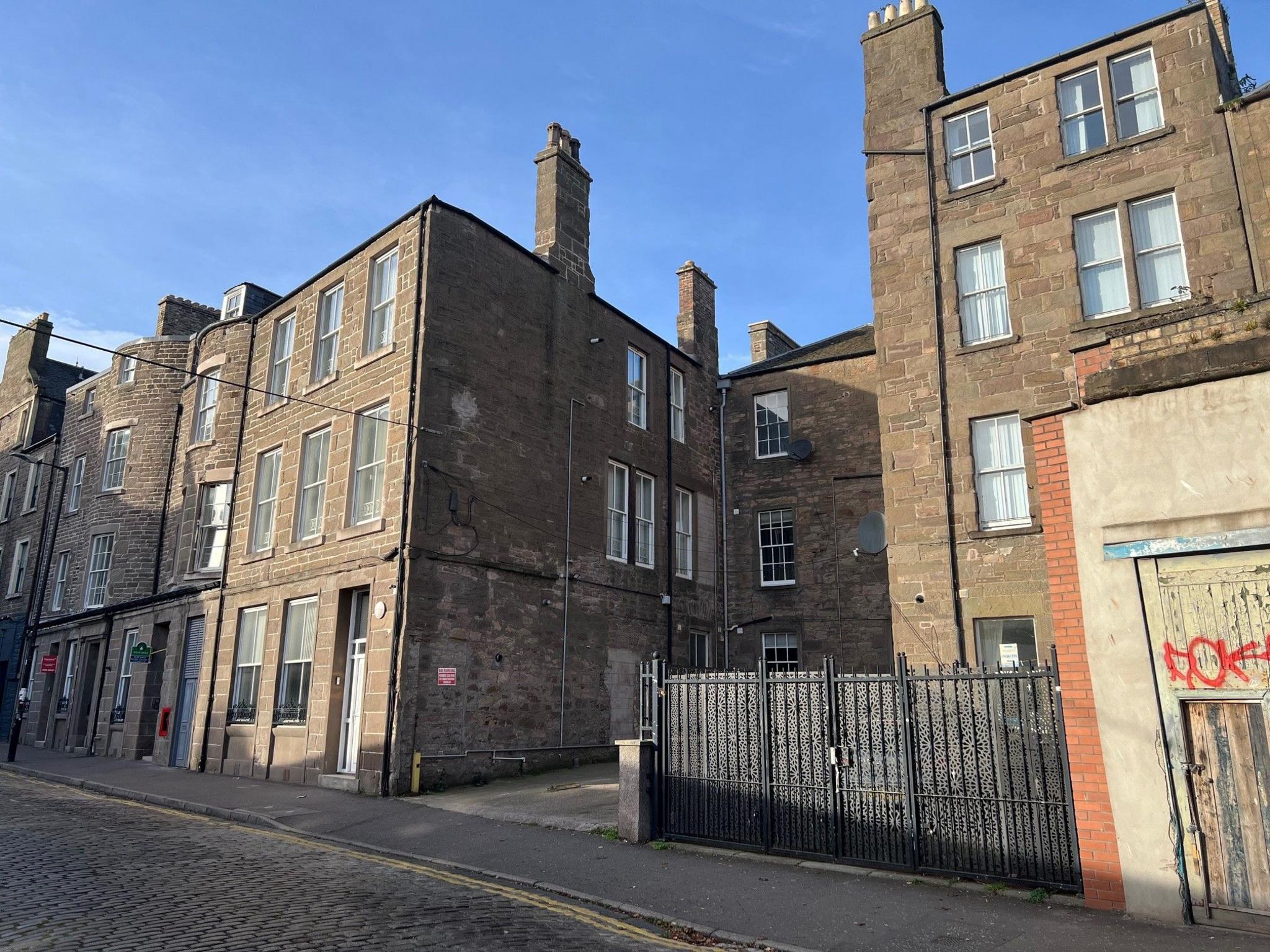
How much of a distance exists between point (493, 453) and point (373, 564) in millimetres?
3271

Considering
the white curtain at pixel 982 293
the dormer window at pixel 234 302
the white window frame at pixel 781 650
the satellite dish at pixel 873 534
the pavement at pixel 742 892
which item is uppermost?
the dormer window at pixel 234 302

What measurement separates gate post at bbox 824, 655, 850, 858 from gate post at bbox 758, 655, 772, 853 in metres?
0.75

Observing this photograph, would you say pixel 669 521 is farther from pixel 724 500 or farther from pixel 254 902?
pixel 254 902

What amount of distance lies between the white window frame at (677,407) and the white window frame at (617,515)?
2.44 m

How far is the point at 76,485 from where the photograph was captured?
97.0ft

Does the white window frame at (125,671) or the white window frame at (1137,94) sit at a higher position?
the white window frame at (1137,94)

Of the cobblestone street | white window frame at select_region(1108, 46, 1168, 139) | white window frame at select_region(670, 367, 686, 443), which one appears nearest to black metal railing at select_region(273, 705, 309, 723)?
the cobblestone street

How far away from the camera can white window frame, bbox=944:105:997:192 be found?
632 inches

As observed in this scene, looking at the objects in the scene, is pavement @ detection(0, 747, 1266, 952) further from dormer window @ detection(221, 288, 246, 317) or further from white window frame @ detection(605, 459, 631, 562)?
dormer window @ detection(221, 288, 246, 317)

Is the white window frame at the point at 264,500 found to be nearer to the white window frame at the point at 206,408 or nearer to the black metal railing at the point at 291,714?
the black metal railing at the point at 291,714

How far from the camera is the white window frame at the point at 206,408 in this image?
24703 millimetres

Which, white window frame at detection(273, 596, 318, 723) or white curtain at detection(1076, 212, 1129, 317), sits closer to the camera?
white curtain at detection(1076, 212, 1129, 317)

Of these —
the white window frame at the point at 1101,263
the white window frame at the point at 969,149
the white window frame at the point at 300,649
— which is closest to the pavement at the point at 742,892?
the white window frame at the point at 300,649

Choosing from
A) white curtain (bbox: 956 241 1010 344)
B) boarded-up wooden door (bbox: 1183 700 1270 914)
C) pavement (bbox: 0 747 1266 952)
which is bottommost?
pavement (bbox: 0 747 1266 952)
